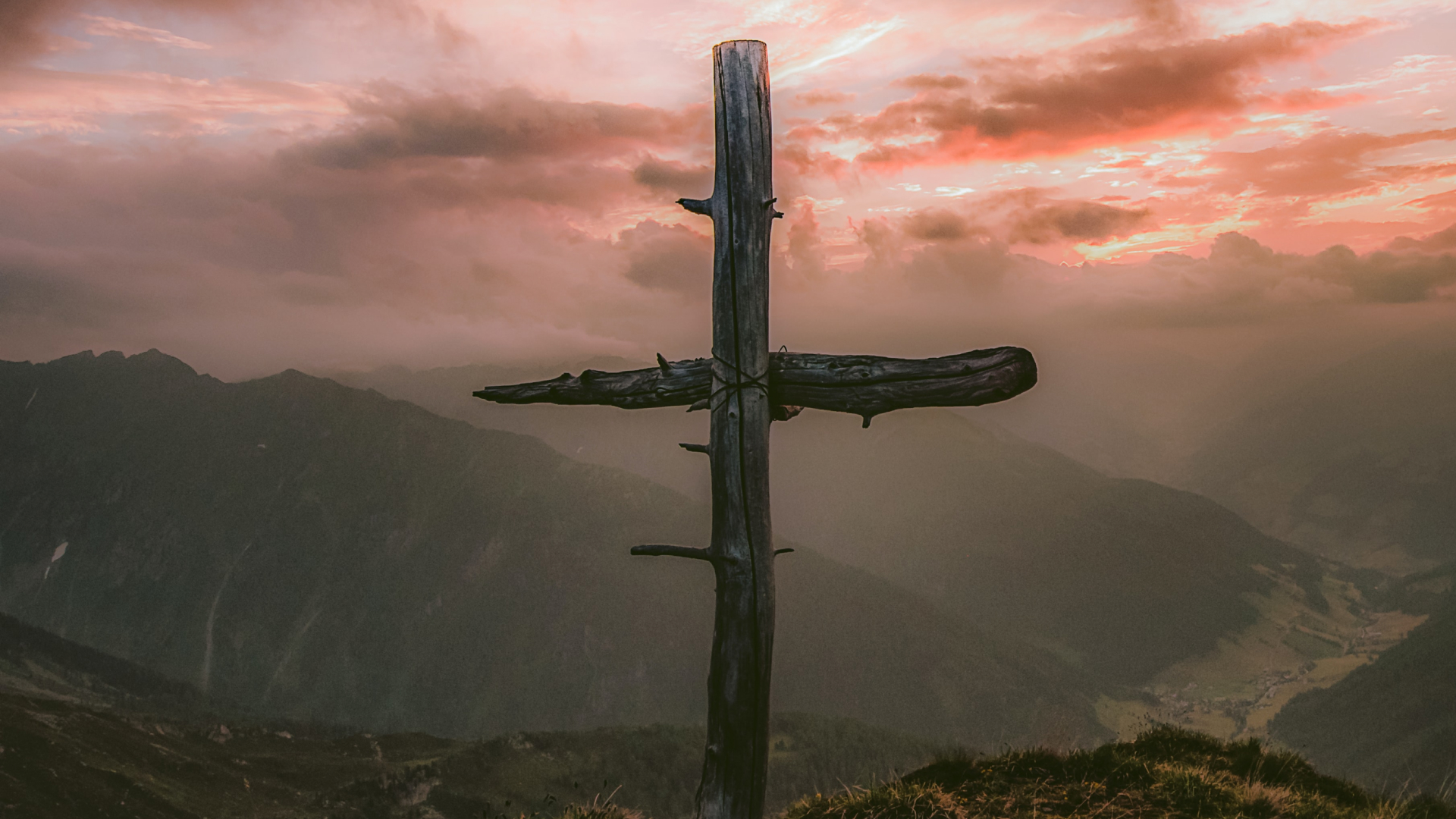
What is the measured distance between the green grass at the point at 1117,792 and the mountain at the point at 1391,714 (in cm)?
11281

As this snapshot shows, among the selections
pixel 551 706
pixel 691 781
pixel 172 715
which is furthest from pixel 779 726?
pixel 172 715

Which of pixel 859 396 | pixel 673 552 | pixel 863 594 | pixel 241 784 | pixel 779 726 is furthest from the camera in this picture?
pixel 863 594

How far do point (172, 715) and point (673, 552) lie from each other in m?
203

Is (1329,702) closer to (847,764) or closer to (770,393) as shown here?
(847,764)

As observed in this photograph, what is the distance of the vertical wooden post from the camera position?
7.35m

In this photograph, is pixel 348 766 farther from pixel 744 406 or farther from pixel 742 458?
pixel 744 406

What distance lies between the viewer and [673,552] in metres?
7.81

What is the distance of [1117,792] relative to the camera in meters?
8.06

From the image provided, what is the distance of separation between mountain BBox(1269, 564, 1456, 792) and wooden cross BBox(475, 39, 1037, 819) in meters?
118

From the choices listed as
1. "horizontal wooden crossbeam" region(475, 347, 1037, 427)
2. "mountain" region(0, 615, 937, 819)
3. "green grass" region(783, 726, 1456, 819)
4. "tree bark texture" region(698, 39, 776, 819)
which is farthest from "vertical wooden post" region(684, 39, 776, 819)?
"mountain" region(0, 615, 937, 819)

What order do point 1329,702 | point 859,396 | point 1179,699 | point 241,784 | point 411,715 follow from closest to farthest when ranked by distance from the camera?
point 859,396, point 241,784, point 1329,702, point 1179,699, point 411,715

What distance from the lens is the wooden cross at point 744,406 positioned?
7.34 metres

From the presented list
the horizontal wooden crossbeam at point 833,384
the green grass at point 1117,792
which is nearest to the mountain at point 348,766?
the green grass at point 1117,792

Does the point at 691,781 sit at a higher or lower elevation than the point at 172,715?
higher
